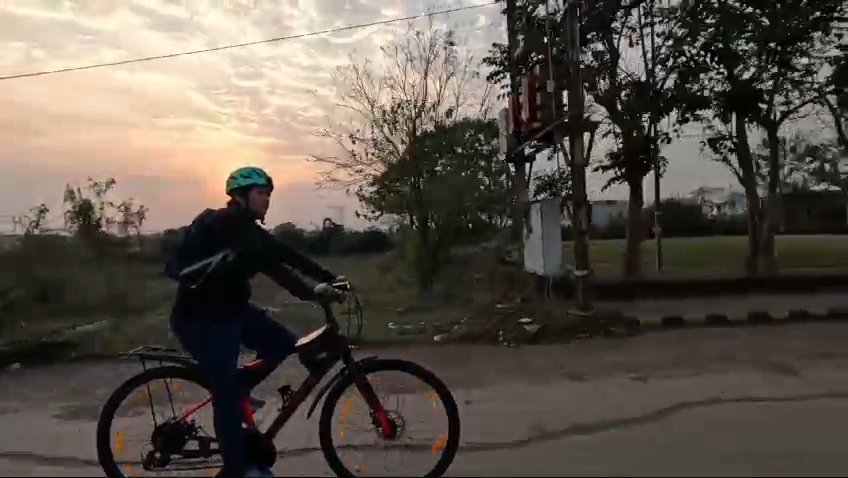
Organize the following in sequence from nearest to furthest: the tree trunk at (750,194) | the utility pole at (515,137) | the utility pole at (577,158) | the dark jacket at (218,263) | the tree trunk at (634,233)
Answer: the dark jacket at (218,263) < the utility pole at (577,158) < the utility pole at (515,137) < the tree trunk at (634,233) < the tree trunk at (750,194)

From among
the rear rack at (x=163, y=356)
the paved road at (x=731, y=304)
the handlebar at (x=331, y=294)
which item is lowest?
the paved road at (x=731, y=304)

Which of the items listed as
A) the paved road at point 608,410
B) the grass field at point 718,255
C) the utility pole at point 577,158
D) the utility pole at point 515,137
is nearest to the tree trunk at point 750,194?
the grass field at point 718,255

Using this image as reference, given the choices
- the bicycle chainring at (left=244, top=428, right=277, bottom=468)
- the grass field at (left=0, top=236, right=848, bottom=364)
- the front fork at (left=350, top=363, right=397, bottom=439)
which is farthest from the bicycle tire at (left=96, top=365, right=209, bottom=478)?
the grass field at (left=0, top=236, right=848, bottom=364)

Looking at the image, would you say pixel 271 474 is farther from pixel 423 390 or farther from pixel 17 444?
pixel 17 444

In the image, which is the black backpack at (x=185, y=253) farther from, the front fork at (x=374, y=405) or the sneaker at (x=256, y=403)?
the front fork at (x=374, y=405)

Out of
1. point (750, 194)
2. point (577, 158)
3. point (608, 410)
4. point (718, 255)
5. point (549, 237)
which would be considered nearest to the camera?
point (608, 410)

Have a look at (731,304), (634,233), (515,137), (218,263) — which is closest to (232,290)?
(218,263)

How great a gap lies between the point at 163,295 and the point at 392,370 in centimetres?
790

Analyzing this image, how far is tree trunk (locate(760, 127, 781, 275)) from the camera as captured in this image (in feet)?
55.0

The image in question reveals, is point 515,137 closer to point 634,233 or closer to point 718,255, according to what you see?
point 634,233

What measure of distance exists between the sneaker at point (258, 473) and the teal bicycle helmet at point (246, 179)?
1.47 meters

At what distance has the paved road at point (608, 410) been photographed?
5094 mm

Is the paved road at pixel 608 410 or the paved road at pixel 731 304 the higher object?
the paved road at pixel 731 304

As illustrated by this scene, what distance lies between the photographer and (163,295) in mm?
11516
